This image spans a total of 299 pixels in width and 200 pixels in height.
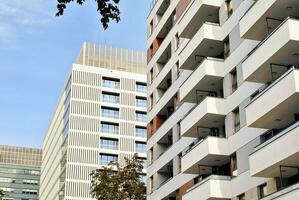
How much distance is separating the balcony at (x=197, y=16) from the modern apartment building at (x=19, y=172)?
145903 millimetres

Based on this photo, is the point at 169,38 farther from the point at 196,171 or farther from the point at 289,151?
the point at 289,151

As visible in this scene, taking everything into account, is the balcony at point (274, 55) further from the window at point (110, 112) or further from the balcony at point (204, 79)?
the window at point (110, 112)

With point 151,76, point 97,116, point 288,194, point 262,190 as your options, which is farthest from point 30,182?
point 288,194

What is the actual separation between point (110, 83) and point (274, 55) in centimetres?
7625

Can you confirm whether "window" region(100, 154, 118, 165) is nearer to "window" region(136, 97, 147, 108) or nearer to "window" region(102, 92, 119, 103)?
"window" region(102, 92, 119, 103)

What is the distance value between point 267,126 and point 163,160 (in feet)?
60.0

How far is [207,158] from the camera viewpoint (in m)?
36.3

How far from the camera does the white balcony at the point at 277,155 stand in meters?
26.2

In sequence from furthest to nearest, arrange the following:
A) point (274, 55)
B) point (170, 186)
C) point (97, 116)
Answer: point (97, 116)
point (170, 186)
point (274, 55)

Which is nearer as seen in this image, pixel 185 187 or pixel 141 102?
pixel 185 187

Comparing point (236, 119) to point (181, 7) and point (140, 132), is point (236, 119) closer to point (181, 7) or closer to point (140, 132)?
point (181, 7)

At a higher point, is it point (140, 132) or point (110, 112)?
point (110, 112)

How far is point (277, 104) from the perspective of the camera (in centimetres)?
2788

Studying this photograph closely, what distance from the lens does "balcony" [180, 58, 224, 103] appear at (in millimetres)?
37656
